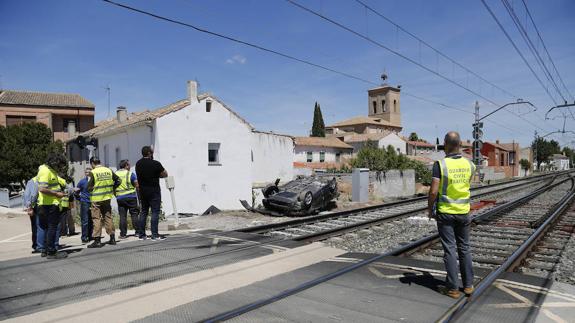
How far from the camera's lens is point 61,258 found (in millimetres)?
6398

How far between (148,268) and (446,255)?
14.0ft

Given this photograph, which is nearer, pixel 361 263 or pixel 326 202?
pixel 361 263

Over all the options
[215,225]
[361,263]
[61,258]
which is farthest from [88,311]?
[215,225]

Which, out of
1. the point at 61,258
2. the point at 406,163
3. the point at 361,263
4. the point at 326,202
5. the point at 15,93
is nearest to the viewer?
the point at 361,263

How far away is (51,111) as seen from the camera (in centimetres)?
4772

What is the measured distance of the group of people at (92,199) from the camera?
6.44 meters

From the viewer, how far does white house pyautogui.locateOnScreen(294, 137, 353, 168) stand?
50.8 meters

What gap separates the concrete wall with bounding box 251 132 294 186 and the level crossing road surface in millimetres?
24118

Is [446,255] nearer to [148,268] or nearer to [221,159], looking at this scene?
[148,268]

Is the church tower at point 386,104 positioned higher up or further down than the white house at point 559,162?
higher up

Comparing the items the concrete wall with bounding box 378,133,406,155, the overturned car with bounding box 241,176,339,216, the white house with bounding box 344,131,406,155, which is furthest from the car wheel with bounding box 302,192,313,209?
the concrete wall with bounding box 378,133,406,155

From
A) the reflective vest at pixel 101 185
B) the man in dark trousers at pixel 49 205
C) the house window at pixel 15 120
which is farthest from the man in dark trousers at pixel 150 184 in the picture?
the house window at pixel 15 120

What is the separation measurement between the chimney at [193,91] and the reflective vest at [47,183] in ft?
42.7

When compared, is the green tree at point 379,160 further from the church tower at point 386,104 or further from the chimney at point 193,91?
the church tower at point 386,104
